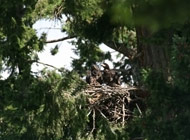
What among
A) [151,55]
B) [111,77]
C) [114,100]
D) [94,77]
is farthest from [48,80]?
[151,55]

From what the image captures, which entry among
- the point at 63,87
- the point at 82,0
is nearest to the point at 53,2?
the point at 82,0

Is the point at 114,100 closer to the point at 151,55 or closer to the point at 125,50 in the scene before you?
the point at 151,55

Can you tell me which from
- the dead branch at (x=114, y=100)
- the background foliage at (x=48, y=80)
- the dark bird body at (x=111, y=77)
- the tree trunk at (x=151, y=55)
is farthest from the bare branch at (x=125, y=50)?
the dead branch at (x=114, y=100)

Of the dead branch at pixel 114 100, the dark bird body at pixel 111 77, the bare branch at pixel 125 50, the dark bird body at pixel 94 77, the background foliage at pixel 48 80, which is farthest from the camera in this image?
the bare branch at pixel 125 50

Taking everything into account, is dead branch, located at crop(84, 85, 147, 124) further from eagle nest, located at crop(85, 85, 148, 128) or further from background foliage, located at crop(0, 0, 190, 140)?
background foliage, located at crop(0, 0, 190, 140)

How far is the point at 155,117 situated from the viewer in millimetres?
8945

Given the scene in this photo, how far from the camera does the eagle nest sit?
12234mm

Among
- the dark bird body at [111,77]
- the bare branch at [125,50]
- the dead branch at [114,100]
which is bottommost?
the dead branch at [114,100]

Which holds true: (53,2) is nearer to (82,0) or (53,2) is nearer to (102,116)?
(82,0)

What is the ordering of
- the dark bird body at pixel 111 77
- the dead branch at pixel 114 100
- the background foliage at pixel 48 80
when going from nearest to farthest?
the background foliage at pixel 48 80 → the dead branch at pixel 114 100 → the dark bird body at pixel 111 77

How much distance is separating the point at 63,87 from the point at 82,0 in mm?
2101

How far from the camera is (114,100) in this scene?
1249 cm

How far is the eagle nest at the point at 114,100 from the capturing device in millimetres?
12234

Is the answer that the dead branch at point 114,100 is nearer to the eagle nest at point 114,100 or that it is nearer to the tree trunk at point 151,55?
the eagle nest at point 114,100
